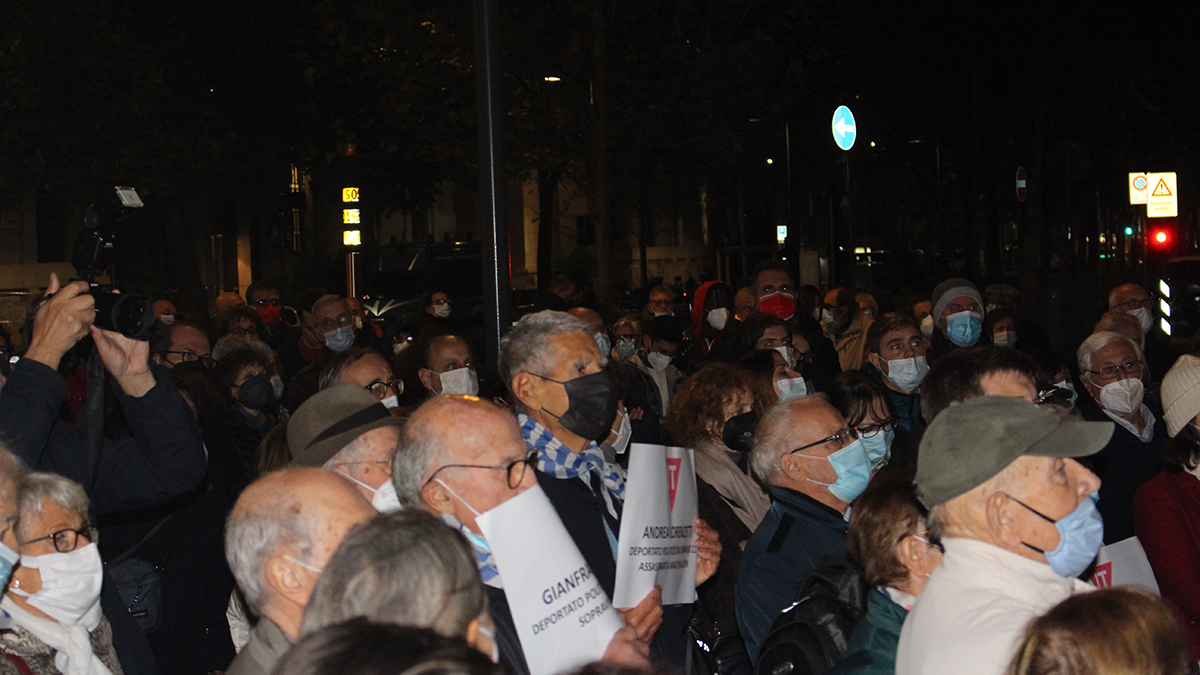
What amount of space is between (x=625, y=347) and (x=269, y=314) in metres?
5.95

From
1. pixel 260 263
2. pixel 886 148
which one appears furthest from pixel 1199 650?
pixel 260 263

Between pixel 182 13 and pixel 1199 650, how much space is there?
80.4 ft

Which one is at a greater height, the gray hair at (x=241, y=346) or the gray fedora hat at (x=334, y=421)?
the gray hair at (x=241, y=346)

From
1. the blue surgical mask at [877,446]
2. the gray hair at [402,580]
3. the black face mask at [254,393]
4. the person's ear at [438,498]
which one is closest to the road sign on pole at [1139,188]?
the blue surgical mask at [877,446]

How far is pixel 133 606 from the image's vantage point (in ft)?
15.0

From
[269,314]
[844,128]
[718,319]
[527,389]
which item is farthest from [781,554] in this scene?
[269,314]

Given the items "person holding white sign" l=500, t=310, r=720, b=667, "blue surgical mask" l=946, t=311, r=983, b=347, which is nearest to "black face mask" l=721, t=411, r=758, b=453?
"person holding white sign" l=500, t=310, r=720, b=667

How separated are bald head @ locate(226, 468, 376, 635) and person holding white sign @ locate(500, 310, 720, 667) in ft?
2.91

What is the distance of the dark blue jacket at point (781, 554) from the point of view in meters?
4.05

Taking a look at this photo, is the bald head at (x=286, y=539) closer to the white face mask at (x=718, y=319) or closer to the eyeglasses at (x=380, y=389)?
the eyeglasses at (x=380, y=389)

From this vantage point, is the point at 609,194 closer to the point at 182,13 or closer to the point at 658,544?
the point at 658,544

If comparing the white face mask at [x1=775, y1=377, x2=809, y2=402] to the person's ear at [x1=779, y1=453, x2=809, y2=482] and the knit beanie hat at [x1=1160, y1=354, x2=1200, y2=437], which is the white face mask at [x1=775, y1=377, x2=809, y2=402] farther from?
the person's ear at [x1=779, y1=453, x2=809, y2=482]

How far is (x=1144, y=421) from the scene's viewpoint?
20.4 ft

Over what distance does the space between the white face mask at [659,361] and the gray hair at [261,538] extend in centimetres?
648
